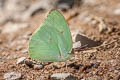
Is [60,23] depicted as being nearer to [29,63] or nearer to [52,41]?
[52,41]

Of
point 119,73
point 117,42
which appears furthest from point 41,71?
point 117,42

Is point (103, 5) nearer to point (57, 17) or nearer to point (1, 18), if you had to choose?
point (1, 18)

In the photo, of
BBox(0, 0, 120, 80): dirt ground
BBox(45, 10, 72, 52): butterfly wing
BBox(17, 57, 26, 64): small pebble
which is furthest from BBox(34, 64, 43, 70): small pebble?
BBox(45, 10, 72, 52): butterfly wing

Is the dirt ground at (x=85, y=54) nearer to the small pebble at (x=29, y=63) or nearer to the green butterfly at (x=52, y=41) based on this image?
the small pebble at (x=29, y=63)

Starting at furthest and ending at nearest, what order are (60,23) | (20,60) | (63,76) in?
(20,60) → (60,23) → (63,76)

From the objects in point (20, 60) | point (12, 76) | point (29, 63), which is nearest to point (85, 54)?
point (29, 63)
